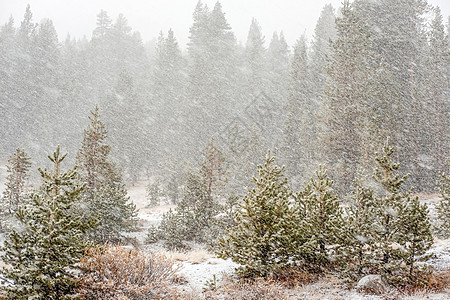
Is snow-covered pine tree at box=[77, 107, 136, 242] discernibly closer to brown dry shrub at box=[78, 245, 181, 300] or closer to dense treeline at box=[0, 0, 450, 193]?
brown dry shrub at box=[78, 245, 181, 300]

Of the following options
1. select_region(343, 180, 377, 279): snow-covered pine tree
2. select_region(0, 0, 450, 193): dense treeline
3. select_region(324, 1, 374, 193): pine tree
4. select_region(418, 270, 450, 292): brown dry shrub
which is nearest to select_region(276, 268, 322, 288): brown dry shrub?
select_region(343, 180, 377, 279): snow-covered pine tree

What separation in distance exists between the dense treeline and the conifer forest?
7.3 inches

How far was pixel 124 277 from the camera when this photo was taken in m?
7.23

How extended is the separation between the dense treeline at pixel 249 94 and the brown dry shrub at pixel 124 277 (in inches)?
575

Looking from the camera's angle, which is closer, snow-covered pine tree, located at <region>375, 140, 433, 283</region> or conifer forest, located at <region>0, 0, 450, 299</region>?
conifer forest, located at <region>0, 0, 450, 299</region>

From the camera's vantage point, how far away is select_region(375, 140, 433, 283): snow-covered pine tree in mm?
7594

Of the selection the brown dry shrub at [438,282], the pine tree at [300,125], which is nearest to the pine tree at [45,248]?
the brown dry shrub at [438,282]

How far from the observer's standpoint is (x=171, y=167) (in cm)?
3316

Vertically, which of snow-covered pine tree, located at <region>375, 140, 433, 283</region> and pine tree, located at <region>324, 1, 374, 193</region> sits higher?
pine tree, located at <region>324, 1, 374, 193</region>

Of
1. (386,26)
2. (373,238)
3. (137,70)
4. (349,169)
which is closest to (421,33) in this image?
(386,26)

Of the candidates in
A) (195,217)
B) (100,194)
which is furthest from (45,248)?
(195,217)

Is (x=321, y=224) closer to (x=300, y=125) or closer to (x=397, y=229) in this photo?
(x=397, y=229)

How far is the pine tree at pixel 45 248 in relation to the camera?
6117mm

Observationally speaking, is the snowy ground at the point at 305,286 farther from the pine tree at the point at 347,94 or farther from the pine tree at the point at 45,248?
the pine tree at the point at 347,94
